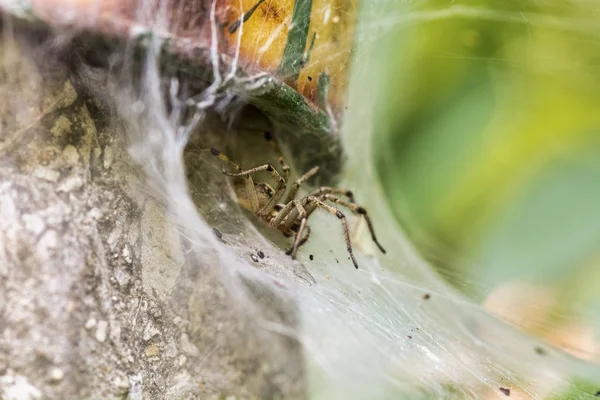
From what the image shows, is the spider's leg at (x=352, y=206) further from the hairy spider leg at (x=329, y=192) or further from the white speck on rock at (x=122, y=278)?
the white speck on rock at (x=122, y=278)

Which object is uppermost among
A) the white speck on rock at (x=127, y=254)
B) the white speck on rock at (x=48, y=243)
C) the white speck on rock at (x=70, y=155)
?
the white speck on rock at (x=70, y=155)

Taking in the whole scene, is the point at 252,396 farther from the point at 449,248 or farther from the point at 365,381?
the point at 449,248

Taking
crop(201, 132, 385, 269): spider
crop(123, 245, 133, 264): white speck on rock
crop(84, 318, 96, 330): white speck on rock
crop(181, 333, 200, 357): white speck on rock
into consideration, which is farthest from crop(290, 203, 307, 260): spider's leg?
crop(84, 318, 96, 330): white speck on rock

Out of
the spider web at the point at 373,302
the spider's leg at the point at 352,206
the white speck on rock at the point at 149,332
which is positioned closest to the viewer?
the white speck on rock at the point at 149,332

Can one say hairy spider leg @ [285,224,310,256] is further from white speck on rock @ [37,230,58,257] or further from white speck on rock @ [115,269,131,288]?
white speck on rock @ [37,230,58,257]

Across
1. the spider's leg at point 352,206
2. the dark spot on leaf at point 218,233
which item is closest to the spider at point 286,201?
the spider's leg at point 352,206

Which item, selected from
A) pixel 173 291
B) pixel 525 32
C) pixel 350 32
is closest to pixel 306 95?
pixel 350 32

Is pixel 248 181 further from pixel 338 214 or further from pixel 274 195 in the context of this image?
pixel 338 214
